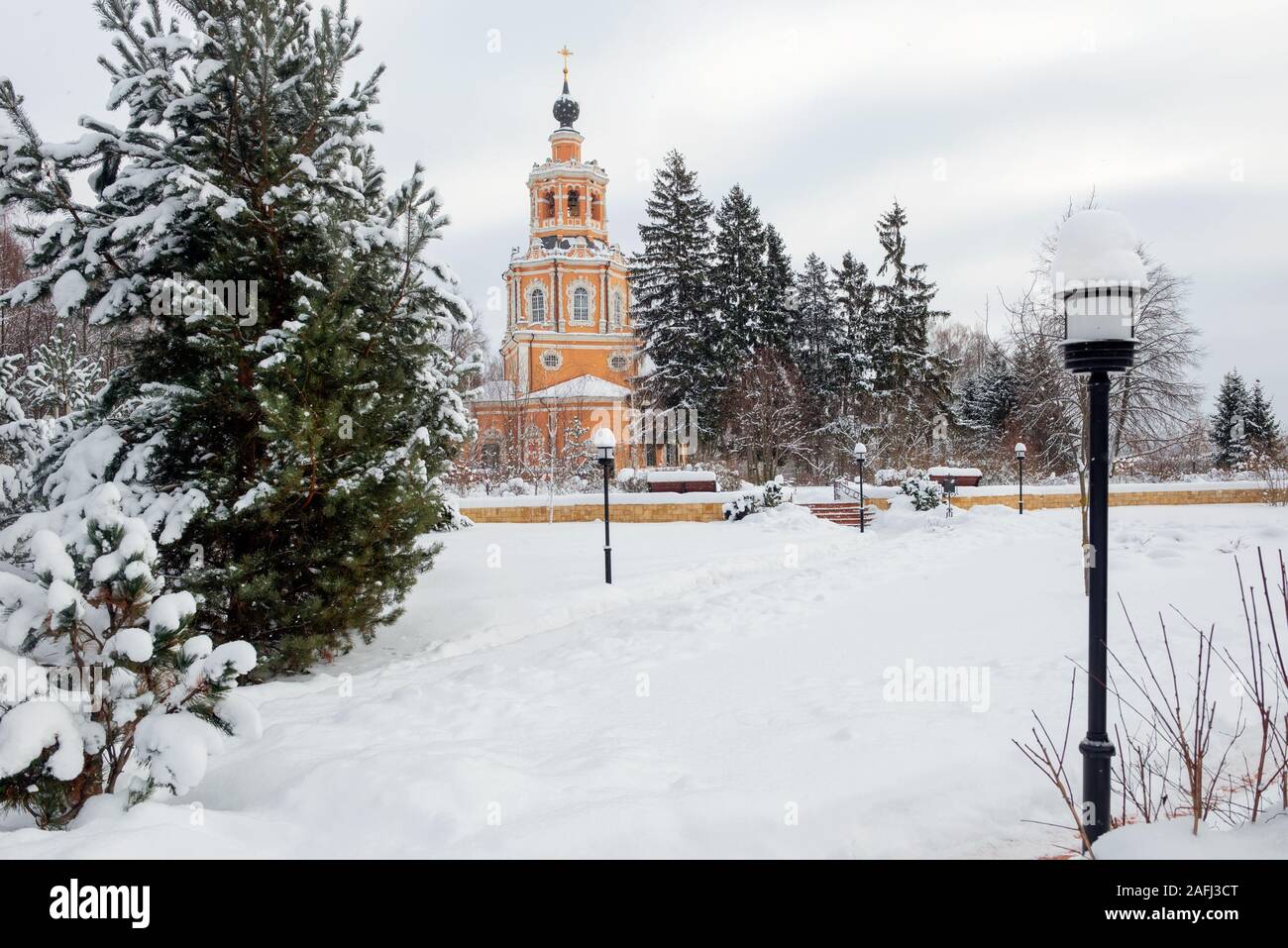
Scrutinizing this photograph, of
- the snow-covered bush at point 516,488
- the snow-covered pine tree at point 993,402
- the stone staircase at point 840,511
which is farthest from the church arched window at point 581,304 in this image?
the stone staircase at point 840,511

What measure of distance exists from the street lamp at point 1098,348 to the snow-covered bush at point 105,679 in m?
3.49

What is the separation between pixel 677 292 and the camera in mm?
34969

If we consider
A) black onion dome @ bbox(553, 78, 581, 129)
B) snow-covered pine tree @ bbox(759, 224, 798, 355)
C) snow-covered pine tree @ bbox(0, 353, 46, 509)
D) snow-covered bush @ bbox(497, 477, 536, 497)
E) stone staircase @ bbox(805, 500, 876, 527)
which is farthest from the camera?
black onion dome @ bbox(553, 78, 581, 129)

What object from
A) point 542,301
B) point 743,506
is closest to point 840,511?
point 743,506

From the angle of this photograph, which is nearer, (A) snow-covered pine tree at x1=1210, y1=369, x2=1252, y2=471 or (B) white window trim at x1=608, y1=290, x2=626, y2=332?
(A) snow-covered pine tree at x1=1210, y1=369, x2=1252, y2=471

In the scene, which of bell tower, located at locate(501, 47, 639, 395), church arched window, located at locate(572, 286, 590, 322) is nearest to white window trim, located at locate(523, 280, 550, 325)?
bell tower, located at locate(501, 47, 639, 395)

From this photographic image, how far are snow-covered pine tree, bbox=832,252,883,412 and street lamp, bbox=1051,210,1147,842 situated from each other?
35833mm

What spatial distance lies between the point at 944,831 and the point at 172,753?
10.7 ft

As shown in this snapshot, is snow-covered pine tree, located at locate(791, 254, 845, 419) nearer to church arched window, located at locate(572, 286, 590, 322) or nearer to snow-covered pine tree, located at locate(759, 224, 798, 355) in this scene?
snow-covered pine tree, located at locate(759, 224, 798, 355)

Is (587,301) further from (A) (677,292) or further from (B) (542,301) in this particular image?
(A) (677,292)

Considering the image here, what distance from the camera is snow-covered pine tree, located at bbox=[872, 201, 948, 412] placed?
126ft

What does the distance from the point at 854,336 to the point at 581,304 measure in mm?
17817
